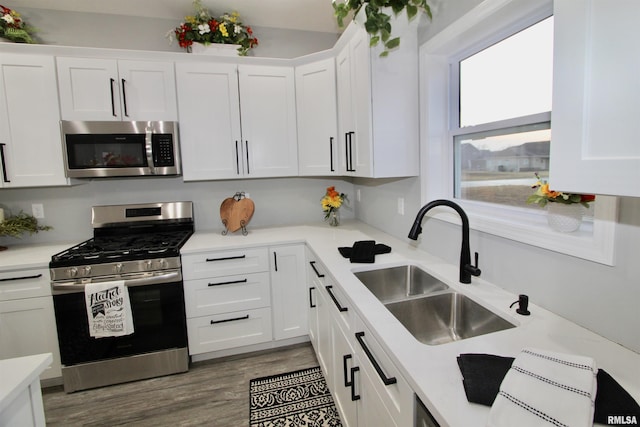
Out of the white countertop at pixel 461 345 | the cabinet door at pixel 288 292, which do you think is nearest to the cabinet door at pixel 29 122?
the cabinet door at pixel 288 292

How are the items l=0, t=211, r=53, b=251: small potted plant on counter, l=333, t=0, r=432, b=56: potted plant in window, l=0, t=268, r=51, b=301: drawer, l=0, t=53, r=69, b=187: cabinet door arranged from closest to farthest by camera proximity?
1. l=333, t=0, r=432, b=56: potted plant in window
2. l=0, t=268, r=51, b=301: drawer
3. l=0, t=53, r=69, b=187: cabinet door
4. l=0, t=211, r=53, b=251: small potted plant on counter

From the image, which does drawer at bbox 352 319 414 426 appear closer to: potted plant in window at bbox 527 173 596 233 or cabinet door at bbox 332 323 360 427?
cabinet door at bbox 332 323 360 427

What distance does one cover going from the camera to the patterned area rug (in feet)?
6.18

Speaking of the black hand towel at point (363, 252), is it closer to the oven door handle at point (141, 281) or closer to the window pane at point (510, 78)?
the window pane at point (510, 78)

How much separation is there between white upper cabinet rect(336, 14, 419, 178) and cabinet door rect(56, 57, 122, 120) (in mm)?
1761

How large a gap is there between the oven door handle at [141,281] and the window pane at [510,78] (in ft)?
6.87

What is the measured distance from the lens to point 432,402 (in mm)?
777

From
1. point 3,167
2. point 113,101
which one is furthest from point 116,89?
point 3,167

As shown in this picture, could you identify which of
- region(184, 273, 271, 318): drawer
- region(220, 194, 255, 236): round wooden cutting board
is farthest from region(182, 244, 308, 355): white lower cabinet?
region(220, 194, 255, 236): round wooden cutting board

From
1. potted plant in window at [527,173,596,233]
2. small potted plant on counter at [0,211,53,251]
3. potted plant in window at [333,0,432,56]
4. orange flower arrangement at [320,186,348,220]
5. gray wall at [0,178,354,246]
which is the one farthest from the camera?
orange flower arrangement at [320,186,348,220]

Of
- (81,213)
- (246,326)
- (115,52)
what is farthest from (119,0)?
(246,326)

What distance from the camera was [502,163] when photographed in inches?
61.9

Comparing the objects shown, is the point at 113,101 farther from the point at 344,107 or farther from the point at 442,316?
the point at 442,316

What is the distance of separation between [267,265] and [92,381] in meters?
1.40
